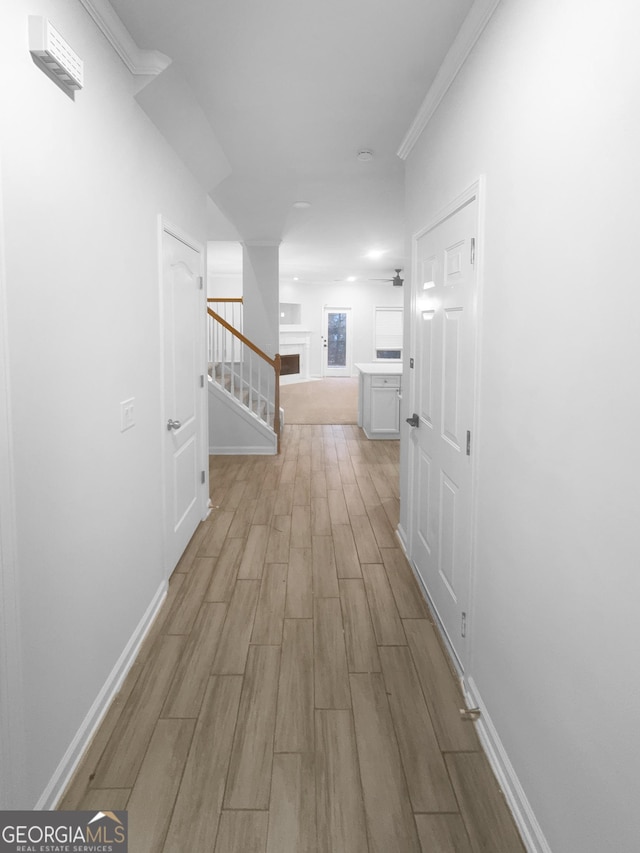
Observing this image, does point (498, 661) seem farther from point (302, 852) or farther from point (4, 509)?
point (4, 509)

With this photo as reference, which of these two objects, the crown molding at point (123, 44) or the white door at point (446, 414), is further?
the white door at point (446, 414)

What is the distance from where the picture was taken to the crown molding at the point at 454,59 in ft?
6.23

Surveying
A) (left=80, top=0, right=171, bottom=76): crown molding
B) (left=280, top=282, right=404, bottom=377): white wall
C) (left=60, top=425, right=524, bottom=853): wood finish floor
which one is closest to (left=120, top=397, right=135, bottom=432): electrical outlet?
(left=60, top=425, right=524, bottom=853): wood finish floor

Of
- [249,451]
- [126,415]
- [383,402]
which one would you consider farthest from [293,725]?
[383,402]

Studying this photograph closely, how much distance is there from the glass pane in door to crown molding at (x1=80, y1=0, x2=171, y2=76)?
12.0 metres

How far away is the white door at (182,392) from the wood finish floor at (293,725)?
0.38 metres

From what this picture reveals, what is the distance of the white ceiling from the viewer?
207 centimetres

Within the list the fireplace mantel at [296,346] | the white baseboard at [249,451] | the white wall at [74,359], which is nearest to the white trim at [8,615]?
the white wall at [74,359]

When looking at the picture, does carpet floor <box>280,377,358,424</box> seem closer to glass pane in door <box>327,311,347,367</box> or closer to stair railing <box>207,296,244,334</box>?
glass pane in door <box>327,311,347,367</box>

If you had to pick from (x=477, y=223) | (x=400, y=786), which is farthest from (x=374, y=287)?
(x=400, y=786)

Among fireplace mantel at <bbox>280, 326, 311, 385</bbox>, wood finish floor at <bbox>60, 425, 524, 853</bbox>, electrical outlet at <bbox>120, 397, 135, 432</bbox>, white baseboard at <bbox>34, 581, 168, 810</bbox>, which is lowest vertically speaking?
wood finish floor at <bbox>60, 425, 524, 853</bbox>

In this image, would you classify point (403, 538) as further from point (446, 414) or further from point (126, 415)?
point (126, 415)

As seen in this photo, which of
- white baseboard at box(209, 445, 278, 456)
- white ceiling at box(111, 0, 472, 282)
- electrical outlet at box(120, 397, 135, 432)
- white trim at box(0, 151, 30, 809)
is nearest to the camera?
white trim at box(0, 151, 30, 809)

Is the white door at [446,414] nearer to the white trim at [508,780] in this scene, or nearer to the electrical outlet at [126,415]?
the white trim at [508,780]
